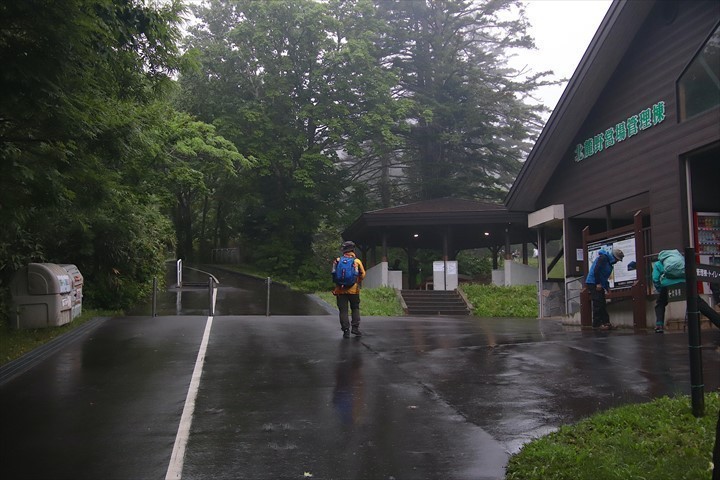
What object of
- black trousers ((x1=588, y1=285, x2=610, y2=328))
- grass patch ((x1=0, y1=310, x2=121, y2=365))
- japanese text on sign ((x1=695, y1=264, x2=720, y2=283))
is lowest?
grass patch ((x1=0, y1=310, x2=121, y2=365))

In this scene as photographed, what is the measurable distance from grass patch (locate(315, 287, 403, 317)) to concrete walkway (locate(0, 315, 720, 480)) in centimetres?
1177

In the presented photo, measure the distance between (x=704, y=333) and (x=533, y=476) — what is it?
27.8 ft

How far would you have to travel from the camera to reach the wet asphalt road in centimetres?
539

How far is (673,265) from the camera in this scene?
1147cm

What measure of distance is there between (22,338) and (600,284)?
11.5m

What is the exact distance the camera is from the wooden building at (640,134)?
13.4m

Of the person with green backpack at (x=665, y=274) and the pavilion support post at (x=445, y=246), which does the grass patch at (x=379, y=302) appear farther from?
the person with green backpack at (x=665, y=274)

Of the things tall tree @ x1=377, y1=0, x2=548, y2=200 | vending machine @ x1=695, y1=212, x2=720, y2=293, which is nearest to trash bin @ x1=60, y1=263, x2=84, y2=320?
vending machine @ x1=695, y1=212, x2=720, y2=293

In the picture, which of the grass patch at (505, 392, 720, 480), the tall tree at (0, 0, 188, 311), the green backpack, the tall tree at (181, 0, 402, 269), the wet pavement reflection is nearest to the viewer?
the grass patch at (505, 392, 720, 480)

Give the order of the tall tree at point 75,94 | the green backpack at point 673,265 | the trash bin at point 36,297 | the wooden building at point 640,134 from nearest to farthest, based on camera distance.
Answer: the tall tree at point 75,94
the green backpack at point 673,265
the wooden building at point 640,134
the trash bin at point 36,297

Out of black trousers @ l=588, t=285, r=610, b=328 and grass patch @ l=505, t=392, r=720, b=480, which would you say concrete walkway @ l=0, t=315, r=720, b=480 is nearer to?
grass patch @ l=505, t=392, r=720, b=480

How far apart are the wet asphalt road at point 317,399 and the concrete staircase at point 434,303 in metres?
13.5

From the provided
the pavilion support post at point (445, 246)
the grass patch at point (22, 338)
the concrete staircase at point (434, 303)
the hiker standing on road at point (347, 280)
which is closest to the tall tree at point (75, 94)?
the grass patch at point (22, 338)

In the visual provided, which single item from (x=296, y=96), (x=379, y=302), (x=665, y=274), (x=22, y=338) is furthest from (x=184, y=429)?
(x=296, y=96)
